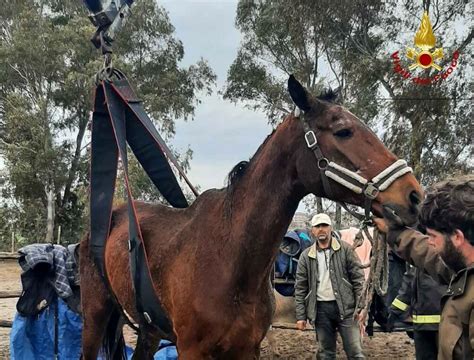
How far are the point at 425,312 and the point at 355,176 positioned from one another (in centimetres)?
208

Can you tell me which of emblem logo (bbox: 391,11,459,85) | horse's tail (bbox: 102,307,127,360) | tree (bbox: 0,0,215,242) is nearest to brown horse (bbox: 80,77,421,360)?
horse's tail (bbox: 102,307,127,360)

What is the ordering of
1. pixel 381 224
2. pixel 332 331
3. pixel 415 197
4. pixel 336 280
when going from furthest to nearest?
pixel 332 331 < pixel 336 280 < pixel 381 224 < pixel 415 197

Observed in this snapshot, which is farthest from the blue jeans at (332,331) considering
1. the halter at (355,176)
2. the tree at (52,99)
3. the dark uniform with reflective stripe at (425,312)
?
the tree at (52,99)

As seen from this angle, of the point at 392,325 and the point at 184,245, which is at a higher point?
the point at 184,245

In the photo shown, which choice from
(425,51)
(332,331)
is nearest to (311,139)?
(332,331)

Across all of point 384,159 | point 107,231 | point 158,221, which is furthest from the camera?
point 107,231

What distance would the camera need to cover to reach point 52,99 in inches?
1062

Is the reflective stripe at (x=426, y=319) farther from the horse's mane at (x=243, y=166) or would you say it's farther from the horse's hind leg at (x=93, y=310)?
the horse's hind leg at (x=93, y=310)

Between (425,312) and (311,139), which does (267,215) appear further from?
(425,312)

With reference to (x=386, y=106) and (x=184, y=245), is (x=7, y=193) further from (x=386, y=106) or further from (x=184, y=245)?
(x=184, y=245)

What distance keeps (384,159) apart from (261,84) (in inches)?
1047

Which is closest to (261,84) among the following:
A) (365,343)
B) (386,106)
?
(386,106)

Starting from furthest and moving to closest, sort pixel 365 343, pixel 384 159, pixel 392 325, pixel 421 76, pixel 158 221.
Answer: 1. pixel 421 76
2. pixel 365 343
3. pixel 392 325
4. pixel 158 221
5. pixel 384 159

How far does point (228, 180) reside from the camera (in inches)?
120
